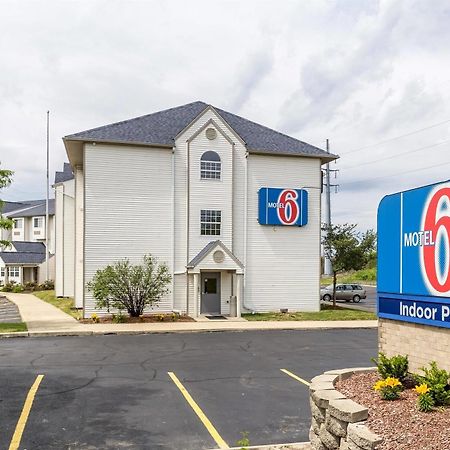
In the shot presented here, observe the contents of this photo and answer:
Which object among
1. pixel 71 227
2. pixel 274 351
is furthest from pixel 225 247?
pixel 71 227

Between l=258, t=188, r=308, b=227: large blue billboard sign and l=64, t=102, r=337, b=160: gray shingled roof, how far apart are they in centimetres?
219

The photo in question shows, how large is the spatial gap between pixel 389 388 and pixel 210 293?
21.2 m

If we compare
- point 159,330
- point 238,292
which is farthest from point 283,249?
point 159,330

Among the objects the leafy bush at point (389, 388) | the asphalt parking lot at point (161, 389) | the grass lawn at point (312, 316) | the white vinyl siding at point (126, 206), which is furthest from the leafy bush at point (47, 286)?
the leafy bush at point (389, 388)

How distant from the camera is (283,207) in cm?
2839

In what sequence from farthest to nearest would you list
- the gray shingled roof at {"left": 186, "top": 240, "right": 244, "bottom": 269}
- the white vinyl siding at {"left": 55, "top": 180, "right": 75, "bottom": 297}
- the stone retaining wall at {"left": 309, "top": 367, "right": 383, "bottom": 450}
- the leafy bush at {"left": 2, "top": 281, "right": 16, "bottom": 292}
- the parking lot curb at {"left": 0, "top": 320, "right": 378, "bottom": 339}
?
the leafy bush at {"left": 2, "top": 281, "right": 16, "bottom": 292}, the white vinyl siding at {"left": 55, "top": 180, "right": 75, "bottom": 297}, the gray shingled roof at {"left": 186, "top": 240, "right": 244, "bottom": 269}, the parking lot curb at {"left": 0, "top": 320, "right": 378, "bottom": 339}, the stone retaining wall at {"left": 309, "top": 367, "right": 383, "bottom": 450}

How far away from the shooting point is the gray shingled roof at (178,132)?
2636cm

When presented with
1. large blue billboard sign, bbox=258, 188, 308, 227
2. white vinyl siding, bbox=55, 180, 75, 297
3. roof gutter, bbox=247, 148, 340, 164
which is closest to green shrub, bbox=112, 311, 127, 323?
large blue billboard sign, bbox=258, 188, 308, 227

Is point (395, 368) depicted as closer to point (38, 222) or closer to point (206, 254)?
point (206, 254)

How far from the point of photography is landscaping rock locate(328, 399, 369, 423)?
19.4ft

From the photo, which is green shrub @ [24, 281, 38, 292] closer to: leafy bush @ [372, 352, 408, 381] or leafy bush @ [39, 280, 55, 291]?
leafy bush @ [39, 280, 55, 291]

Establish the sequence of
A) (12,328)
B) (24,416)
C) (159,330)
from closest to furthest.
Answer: (24,416) < (12,328) < (159,330)

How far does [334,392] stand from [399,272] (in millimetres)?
2270

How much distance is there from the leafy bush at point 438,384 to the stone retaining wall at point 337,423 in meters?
0.95
